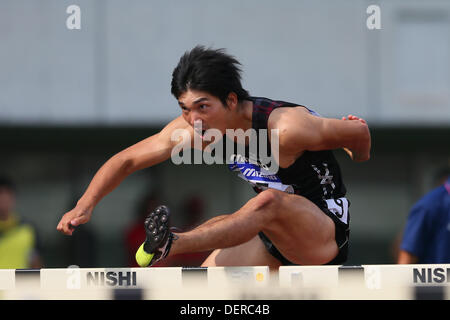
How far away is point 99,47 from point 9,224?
4.61 meters

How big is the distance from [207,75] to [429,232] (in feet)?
7.82

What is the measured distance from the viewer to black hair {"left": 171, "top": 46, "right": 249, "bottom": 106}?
3.76 meters

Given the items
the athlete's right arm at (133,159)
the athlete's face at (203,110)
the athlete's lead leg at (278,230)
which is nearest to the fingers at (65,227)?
the athlete's right arm at (133,159)

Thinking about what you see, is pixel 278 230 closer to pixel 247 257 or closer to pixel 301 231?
pixel 301 231

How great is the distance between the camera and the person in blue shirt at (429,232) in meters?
5.25

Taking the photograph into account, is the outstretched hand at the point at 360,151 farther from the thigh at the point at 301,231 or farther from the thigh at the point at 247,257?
the thigh at the point at 247,257

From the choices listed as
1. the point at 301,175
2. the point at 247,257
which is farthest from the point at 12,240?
the point at 301,175

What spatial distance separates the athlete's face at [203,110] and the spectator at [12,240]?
3030 mm

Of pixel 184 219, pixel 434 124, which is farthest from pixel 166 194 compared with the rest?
pixel 434 124

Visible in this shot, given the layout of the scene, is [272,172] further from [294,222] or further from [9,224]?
[9,224]

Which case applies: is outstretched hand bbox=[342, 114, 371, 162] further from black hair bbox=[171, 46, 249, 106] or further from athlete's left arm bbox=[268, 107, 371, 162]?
black hair bbox=[171, 46, 249, 106]

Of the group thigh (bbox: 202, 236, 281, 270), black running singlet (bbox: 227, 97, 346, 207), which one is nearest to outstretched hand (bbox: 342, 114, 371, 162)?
black running singlet (bbox: 227, 97, 346, 207)

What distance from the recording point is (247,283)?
11.1 feet
